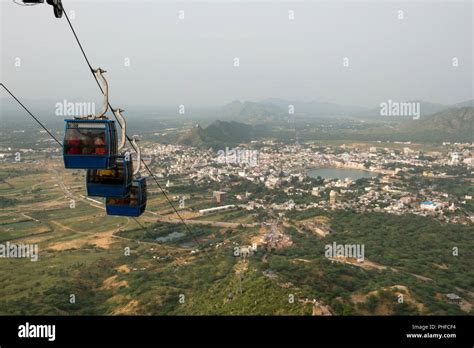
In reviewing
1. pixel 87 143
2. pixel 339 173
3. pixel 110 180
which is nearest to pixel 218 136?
pixel 339 173

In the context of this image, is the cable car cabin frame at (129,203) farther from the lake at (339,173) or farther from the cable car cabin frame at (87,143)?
the lake at (339,173)

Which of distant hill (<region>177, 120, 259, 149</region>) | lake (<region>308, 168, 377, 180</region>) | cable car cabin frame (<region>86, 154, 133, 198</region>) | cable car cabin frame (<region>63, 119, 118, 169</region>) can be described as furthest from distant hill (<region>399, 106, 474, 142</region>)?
cable car cabin frame (<region>63, 119, 118, 169</region>)

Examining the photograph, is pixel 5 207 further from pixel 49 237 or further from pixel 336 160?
pixel 336 160

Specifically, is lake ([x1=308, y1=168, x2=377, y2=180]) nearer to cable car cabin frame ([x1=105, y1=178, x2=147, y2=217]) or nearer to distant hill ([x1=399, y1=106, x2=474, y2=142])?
distant hill ([x1=399, y1=106, x2=474, y2=142])
